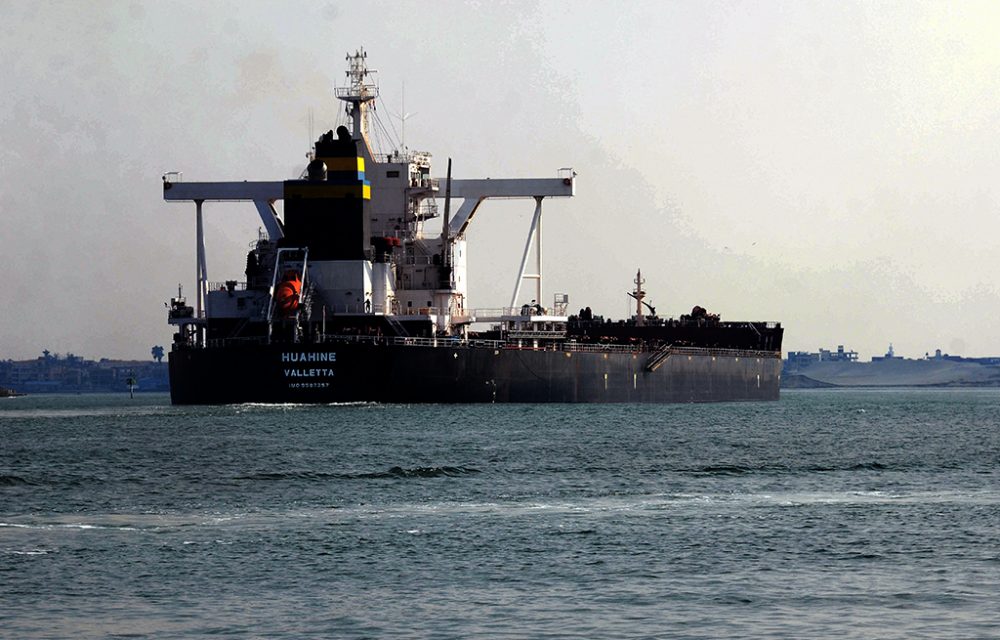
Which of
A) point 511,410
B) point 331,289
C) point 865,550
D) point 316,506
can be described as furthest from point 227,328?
point 865,550

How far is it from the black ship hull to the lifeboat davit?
264 cm

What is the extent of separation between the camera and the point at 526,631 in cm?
1817

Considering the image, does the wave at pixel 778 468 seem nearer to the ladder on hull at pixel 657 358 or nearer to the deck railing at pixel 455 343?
the deck railing at pixel 455 343

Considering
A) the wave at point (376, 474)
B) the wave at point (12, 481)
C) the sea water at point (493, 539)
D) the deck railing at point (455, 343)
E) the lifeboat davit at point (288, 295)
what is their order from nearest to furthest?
the sea water at point (493, 539), the wave at point (12, 481), the wave at point (376, 474), the lifeboat davit at point (288, 295), the deck railing at point (455, 343)

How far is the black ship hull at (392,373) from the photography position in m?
66.8

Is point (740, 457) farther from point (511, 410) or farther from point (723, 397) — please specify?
point (723, 397)

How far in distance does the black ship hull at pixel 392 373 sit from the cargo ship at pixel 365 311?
0.06 metres

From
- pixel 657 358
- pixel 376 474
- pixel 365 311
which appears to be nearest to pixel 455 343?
pixel 365 311

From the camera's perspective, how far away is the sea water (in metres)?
18.9

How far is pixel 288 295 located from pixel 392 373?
5.49 metres

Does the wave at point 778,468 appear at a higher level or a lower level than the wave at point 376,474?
lower

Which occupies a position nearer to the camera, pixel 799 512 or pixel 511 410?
Answer: pixel 799 512

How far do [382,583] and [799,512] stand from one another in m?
10.4

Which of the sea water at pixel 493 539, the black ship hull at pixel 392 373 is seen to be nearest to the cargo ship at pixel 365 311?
the black ship hull at pixel 392 373
